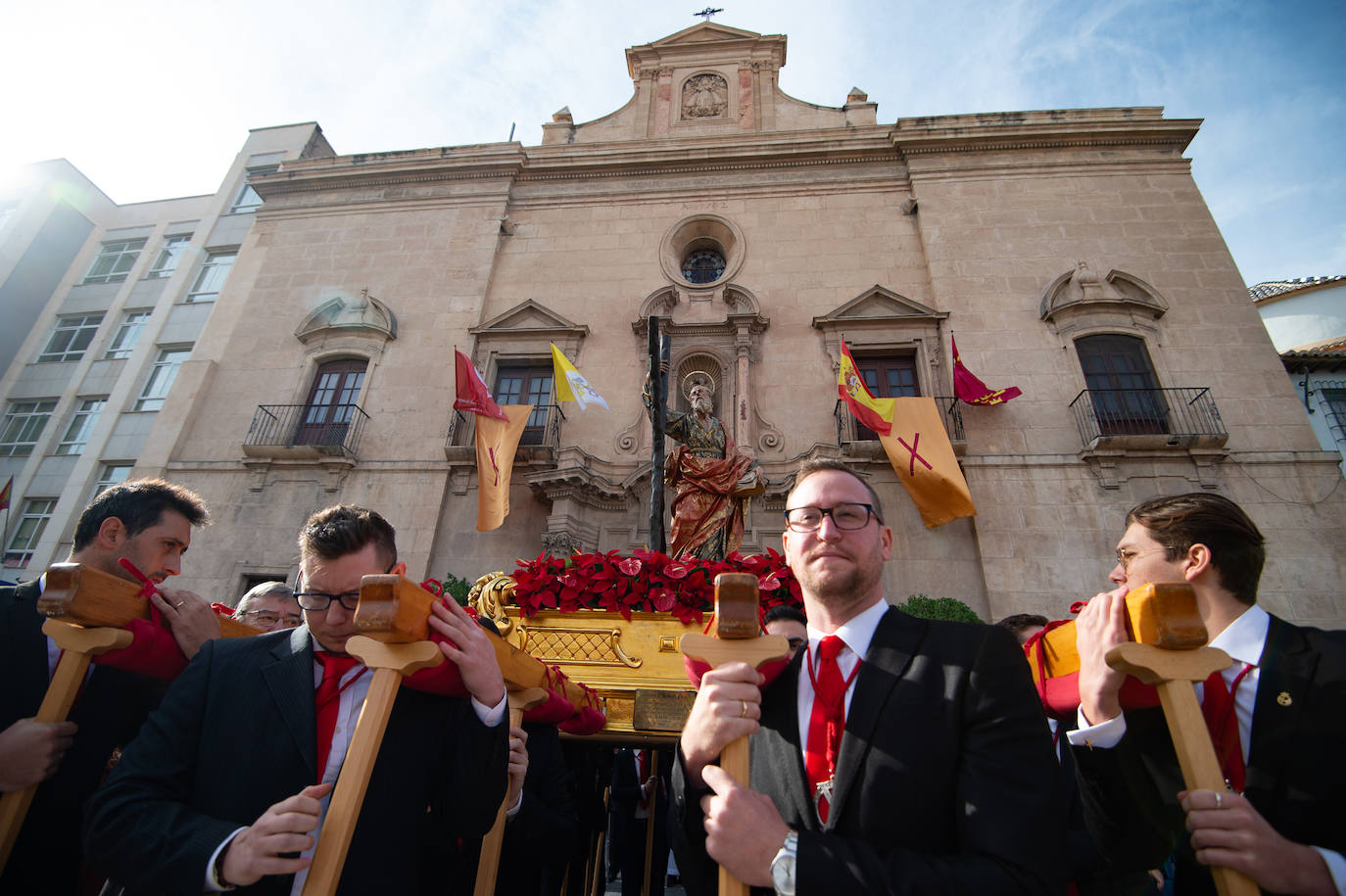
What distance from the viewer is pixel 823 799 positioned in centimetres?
152

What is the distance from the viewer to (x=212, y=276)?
17344mm

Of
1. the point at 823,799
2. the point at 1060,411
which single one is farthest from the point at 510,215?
the point at 823,799

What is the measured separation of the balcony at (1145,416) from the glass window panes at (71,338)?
2514 centimetres

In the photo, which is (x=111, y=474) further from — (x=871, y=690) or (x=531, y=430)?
(x=871, y=690)

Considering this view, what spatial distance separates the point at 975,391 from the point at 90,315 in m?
24.1

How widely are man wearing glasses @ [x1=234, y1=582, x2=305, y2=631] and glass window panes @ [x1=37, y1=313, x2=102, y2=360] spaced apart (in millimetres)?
19629

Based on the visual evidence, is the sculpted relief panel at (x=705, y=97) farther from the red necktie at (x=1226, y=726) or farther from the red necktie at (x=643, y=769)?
the red necktie at (x=1226, y=726)

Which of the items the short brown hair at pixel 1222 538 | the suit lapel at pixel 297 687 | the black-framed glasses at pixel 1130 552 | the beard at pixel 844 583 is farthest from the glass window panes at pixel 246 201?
the short brown hair at pixel 1222 538

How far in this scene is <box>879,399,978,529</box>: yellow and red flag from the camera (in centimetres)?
949

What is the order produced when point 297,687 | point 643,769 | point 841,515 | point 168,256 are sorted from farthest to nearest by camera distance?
point 168,256
point 643,769
point 297,687
point 841,515

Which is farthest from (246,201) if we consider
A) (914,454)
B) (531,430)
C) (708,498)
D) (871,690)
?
(871,690)

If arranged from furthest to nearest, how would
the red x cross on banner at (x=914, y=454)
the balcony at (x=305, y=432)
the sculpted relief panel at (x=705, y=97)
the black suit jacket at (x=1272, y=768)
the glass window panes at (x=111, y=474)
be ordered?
the sculpted relief panel at (x=705, y=97), the glass window panes at (x=111, y=474), the balcony at (x=305, y=432), the red x cross on banner at (x=914, y=454), the black suit jacket at (x=1272, y=768)

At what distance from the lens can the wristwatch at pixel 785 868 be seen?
125 cm

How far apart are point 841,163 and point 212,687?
1479cm
